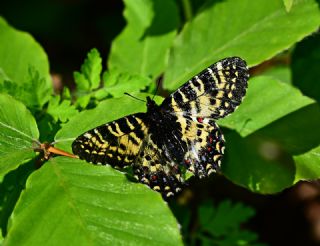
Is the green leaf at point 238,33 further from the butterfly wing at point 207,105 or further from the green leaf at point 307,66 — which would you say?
the green leaf at point 307,66

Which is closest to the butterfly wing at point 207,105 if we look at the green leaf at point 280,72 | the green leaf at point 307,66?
the green leaf at point 307,66

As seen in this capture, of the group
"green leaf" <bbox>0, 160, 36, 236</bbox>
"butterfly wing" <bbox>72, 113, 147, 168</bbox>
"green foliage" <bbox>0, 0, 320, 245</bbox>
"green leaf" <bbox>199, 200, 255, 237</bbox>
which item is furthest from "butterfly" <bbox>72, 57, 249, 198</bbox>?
"green leaf" <bbox>199, 200, 255, 237</bbox>

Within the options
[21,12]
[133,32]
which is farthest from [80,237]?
[21,12]

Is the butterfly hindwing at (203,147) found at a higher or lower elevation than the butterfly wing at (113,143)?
lower

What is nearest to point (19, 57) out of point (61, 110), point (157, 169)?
point (61, 110)

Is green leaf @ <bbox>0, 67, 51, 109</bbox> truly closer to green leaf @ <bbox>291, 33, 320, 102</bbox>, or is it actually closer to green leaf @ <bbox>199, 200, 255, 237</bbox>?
green leaf @ <bbox>199, 200, 255, 237</bbox>

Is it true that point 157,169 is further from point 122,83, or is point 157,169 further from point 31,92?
point 31,92

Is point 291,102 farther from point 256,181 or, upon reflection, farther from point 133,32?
point 133,32

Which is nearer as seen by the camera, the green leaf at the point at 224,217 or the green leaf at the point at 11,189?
the green leaf at the point at 11,189
